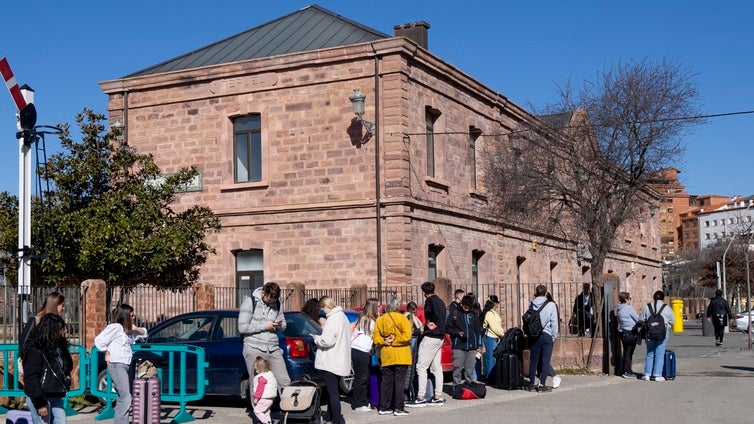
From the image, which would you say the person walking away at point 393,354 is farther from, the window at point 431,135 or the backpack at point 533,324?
the window at point 431,135

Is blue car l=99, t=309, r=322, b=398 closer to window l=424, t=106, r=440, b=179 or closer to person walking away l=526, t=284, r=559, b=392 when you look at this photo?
person walking away l=526, t=284, r=559, b=392

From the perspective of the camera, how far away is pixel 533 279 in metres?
33.9

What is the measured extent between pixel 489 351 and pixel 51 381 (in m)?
10.2

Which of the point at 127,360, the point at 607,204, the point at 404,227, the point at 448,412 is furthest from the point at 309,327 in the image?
the point at 607,204

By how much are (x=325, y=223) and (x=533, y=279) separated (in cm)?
1123

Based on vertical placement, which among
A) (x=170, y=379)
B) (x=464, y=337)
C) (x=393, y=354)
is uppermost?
(x=464, y=337)

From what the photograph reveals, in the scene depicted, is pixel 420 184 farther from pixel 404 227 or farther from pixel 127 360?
pixel 127 360

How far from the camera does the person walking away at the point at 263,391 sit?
12.0 meters

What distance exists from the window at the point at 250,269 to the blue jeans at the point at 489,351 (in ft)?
31.3

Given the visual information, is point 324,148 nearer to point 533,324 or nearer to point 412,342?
point 533,324

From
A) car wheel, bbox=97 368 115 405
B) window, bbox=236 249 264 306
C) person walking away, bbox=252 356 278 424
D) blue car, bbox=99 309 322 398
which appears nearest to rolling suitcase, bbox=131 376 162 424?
person walking away, bbox=252 356 278 424

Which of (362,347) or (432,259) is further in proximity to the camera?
(432,259)

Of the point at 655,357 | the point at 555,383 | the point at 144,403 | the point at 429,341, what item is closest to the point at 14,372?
the point at 144,403

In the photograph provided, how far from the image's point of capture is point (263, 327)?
490 inches
